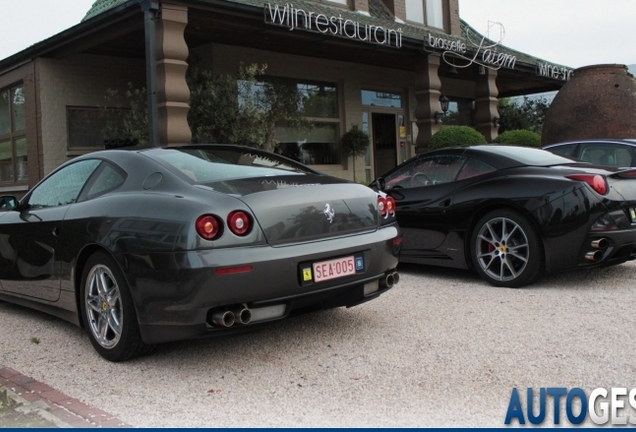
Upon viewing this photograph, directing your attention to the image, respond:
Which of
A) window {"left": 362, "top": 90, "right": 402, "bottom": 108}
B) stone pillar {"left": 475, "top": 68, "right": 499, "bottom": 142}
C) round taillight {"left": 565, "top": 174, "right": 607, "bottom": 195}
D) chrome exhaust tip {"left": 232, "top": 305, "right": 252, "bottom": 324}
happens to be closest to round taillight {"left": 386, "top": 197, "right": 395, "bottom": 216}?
chrome exhaust tip {"left": 232, "top": 305, "right": 252, "bottom": 324}

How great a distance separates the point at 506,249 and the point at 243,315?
123 inches

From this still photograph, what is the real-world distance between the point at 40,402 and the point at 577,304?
3.93 meters

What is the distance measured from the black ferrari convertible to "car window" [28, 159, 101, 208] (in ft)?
11.0

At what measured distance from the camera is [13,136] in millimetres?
14359

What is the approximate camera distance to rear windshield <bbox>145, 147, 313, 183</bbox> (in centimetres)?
412

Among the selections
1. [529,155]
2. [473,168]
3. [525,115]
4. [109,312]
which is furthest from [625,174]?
[525,115]

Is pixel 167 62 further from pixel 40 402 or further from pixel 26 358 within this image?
pixel 40 402

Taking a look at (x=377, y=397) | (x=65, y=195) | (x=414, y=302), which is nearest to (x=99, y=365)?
(x=65, y=195)

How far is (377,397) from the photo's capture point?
3.26m

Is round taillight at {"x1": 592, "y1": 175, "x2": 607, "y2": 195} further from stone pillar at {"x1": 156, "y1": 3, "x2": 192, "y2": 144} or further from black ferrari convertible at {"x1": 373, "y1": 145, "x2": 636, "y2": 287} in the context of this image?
stone pillar at {"x1": 156, "y1": 3, "x2": 192, "y2": 144}

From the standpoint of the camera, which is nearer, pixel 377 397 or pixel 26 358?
pixel 377 397

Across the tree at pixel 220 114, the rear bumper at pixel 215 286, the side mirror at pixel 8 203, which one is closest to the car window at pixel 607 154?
the rear bumper at pixel 215 286

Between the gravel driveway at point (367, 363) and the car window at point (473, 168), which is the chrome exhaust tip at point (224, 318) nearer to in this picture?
the gravel driveway at point (367, 363)

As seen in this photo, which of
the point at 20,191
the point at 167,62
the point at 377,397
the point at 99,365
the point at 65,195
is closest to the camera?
the point at 377,397
